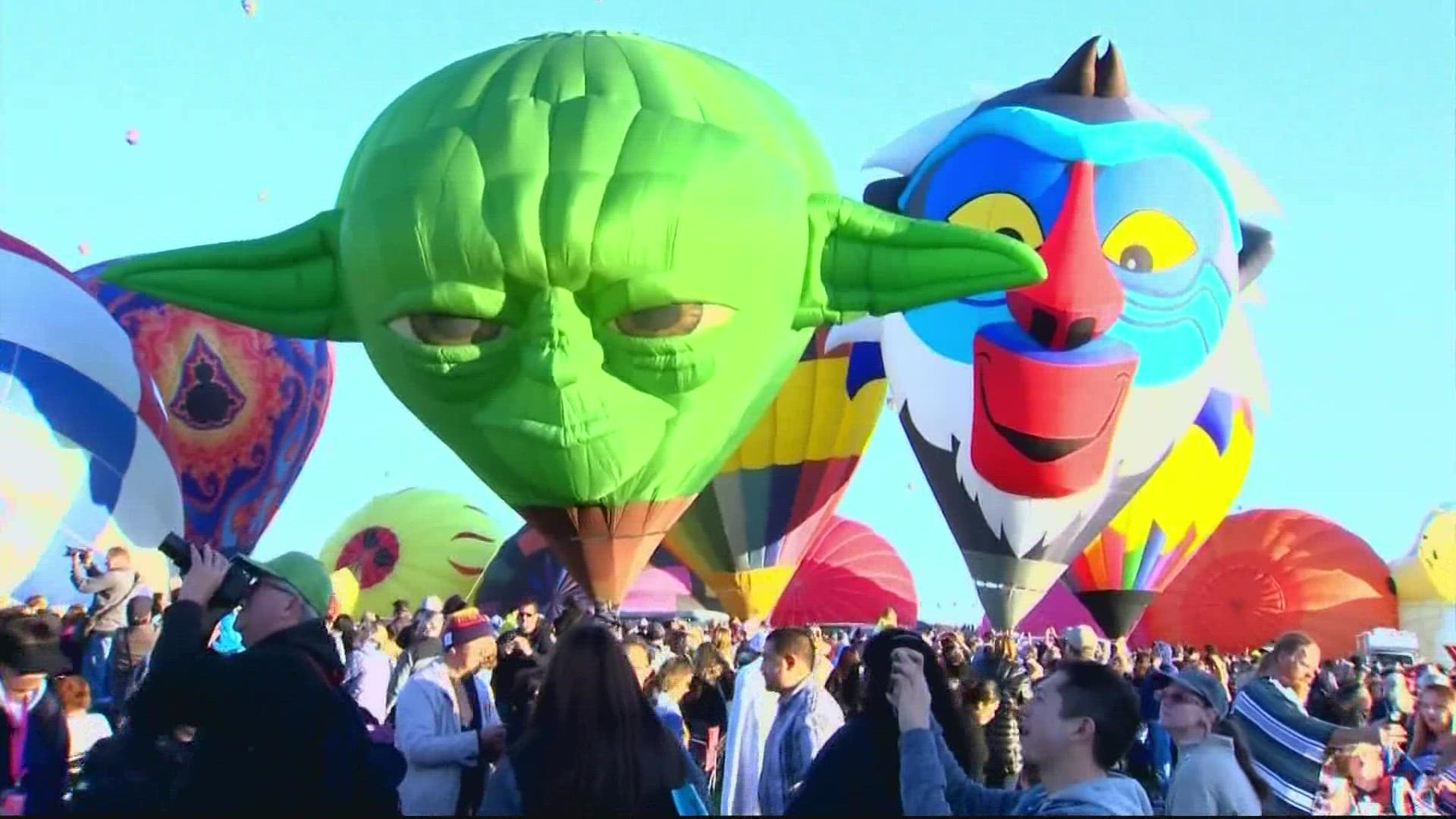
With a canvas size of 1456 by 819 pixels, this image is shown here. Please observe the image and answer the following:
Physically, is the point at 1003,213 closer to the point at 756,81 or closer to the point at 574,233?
the point at 756,81

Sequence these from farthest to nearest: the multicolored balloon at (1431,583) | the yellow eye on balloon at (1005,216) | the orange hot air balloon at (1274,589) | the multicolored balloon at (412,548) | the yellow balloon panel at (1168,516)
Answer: the multicolored balloon at (412,548), the orange hot air balloon at (1274,589), the multicolored balloon at (1431,583), the yellow balloon panel at (1168,516), the yellow eye on balloon at (1005,216)

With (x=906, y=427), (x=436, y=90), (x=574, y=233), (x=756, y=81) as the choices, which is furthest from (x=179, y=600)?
(x=906, y=427)

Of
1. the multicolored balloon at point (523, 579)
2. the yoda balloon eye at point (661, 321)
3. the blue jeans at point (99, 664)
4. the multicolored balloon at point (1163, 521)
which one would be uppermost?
the yoda balloon eye at point (661, 321)

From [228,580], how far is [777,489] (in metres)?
12.2

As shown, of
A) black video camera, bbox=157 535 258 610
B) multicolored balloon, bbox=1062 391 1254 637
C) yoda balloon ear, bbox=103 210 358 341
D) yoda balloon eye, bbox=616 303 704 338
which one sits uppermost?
yoda balloon ear, bbox=103 210 358 341

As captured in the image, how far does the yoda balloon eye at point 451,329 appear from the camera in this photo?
7.68 meters

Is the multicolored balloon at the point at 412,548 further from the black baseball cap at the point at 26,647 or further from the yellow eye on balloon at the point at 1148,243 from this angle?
the black baseball cap at the point at 26,647

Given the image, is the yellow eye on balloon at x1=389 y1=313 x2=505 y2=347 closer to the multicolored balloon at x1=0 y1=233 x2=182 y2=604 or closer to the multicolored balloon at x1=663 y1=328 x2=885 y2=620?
the multicolored balloon at x1=0 y1=233 x2=182 y2=604

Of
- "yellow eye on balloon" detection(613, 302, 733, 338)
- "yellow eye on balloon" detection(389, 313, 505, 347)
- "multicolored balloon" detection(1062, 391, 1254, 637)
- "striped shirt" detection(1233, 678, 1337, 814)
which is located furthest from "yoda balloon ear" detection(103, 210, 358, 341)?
"multicolored balloon" detection(1062, 391, 1254, 637)

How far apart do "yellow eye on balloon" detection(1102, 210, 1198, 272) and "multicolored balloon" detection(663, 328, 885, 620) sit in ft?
10.8

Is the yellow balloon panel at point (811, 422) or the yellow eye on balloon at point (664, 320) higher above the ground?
the yellow eye on balloon at point (664, 320)

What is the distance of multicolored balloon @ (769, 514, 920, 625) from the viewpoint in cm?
2333

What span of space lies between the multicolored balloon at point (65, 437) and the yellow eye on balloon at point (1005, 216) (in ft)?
21.1

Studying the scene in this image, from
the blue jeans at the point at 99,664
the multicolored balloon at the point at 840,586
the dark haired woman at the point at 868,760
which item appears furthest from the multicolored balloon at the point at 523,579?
the dark haired woman at the point at 868,760
